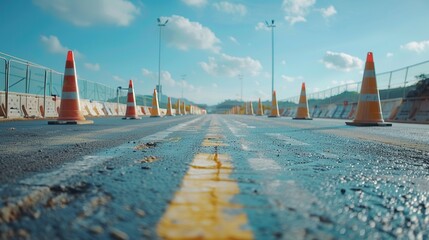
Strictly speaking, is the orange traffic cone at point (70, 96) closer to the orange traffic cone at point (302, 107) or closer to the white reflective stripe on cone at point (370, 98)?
the white reflective stripe on cone at point (370, 98)

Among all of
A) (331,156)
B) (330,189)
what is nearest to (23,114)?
(331,156)

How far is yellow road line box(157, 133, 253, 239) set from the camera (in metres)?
1.12

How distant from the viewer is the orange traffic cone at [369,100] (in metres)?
11.1

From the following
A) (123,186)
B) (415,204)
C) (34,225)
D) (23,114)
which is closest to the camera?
(34,225)

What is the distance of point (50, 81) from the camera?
15820 millimetres

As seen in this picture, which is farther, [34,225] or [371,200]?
[371,200]

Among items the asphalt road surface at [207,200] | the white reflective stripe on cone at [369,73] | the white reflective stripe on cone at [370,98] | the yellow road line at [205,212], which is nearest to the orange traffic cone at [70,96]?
the asphalt road surface at [207,200]

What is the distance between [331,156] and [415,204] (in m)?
1.82

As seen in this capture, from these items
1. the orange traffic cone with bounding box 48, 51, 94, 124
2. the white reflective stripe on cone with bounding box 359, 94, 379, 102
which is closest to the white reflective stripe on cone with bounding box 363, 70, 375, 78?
the white reflective stripe on cone with bounding box 359, 94, 379, 102

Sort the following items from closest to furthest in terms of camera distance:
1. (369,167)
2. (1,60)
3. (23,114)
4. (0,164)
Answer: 1. (0,164)
2. (369,167)
3. (1,60)
4. (23,114)

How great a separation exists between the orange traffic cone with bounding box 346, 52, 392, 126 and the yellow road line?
10.3 metres

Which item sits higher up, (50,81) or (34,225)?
(50,81)

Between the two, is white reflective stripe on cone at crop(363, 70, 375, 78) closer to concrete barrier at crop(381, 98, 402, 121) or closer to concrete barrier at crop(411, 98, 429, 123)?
concrete barrier at crop(411, 98, 429, 123)

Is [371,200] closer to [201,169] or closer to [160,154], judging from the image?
[201,169]
